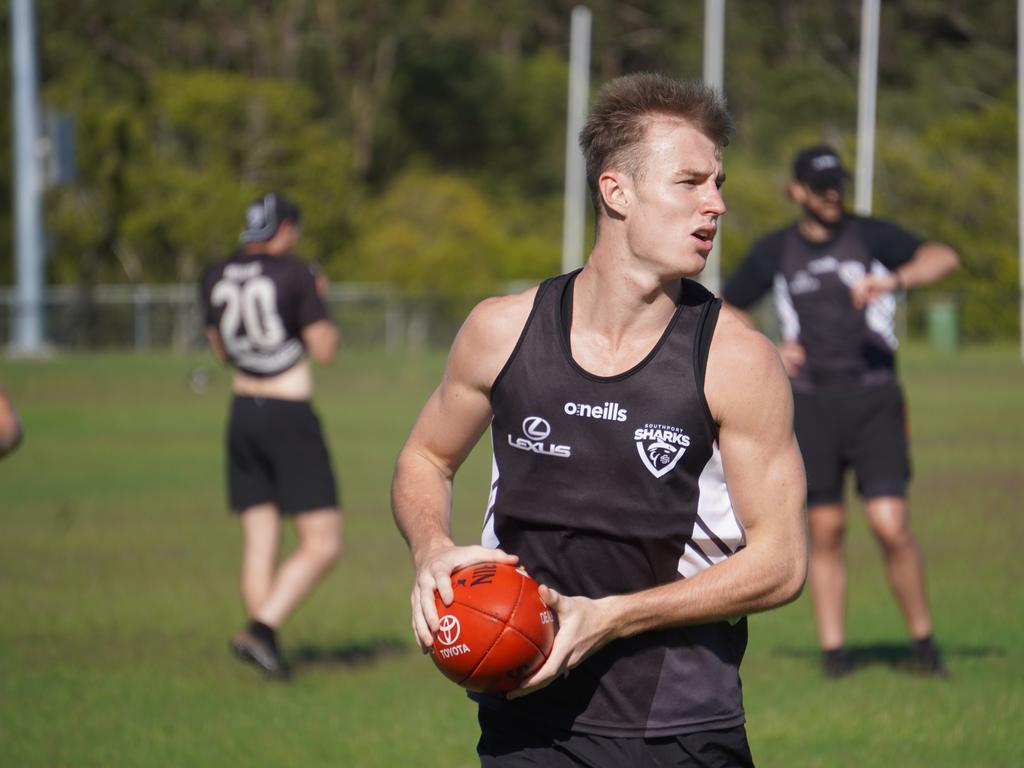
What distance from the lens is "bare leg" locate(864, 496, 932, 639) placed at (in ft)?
27.8

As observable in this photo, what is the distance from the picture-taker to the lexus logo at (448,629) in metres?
3.80

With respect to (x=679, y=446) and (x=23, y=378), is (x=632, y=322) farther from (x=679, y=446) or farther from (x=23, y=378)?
(x=23, y=378)

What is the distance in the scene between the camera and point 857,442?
8.64 meters

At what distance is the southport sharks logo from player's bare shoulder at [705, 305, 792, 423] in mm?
106

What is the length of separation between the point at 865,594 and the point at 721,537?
745cm

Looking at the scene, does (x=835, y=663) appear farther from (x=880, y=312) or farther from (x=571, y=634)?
(x=571, y=634)

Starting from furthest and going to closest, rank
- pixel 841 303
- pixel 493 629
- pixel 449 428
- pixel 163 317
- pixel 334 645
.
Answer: pixel 163 317 → pixel 334 645 → pixel 841 303 → pixel 449 428 → pixel 493 629

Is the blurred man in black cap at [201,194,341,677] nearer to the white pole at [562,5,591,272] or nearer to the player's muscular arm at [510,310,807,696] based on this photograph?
the player's muscular arm at [510,310,807,696]

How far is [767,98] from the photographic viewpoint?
62656 millimetres

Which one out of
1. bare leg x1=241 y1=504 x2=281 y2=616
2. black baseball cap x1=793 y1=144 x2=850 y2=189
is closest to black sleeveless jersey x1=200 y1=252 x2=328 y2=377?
bare leg x1=241 y1=504 x2=281 y2=616

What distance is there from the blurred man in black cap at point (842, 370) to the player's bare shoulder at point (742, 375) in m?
4.60

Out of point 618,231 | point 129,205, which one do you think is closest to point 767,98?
point 129,205

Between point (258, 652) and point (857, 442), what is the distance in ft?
10.8

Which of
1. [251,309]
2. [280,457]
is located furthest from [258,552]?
[251,309]
